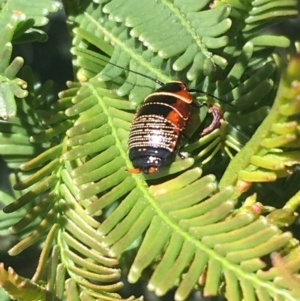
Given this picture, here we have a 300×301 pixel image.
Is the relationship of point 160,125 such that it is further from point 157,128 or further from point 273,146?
point 273,146

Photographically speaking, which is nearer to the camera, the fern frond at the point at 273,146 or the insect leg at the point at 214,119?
the fern frond at the point at 273,146

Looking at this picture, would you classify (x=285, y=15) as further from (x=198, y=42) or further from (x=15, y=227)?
(x=15, y=227)

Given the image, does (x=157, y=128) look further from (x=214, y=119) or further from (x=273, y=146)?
(x=273, y=146)

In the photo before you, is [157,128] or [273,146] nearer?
[273,146]

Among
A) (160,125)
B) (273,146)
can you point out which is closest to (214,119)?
(160,125)

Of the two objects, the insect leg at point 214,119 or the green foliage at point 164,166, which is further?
the insect leg at point 214,119

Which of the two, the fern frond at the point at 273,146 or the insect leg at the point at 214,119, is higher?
the fern frond at the point at 273,146
